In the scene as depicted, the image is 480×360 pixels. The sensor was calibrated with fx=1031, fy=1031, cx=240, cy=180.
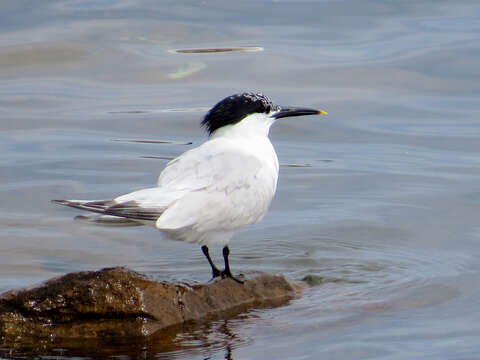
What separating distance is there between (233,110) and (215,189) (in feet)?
2.84

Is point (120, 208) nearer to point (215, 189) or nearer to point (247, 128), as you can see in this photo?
point (215, 189)

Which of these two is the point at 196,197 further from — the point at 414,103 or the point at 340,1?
the point at 340,1

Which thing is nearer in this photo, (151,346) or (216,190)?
(151,346)

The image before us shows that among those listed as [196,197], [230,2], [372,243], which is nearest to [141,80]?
[230,2]

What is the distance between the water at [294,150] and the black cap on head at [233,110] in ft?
3.37

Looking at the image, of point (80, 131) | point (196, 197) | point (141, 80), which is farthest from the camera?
point (141, 80)

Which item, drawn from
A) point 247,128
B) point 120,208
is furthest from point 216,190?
point 247,128

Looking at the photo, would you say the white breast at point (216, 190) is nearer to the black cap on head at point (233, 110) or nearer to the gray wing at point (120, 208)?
the gray wing at point (120, 208)

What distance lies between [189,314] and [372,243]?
221 centimetres

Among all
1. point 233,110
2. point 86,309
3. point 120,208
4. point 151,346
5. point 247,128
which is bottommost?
point 151,346

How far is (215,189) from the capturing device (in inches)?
221

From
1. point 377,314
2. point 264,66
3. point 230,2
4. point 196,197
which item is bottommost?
point 377,314

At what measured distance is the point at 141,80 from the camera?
1232 centimetres

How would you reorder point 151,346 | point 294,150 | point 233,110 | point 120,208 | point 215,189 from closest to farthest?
point 120,208 < point 151,346 < point 215,189 < point 233,110 < point 294,150
